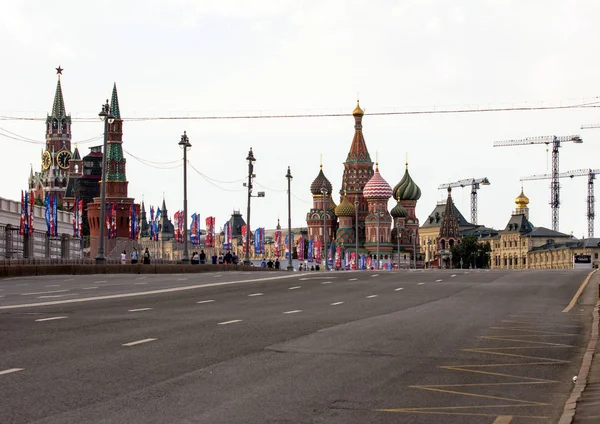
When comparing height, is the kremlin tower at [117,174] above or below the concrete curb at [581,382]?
above

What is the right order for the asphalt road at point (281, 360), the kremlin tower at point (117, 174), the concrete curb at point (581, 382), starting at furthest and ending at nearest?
the kremlin tower at point (117, 174)
the asphalt road at point (281, 360)
the concrete curb at point (581, 382)

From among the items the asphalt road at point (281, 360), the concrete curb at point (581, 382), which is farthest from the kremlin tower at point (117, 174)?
the concrete curb at point (581, 382)

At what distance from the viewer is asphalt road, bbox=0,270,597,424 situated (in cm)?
1187

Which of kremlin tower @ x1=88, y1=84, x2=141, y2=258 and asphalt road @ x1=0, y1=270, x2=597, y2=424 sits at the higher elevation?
kremlin tower @ x1=88, y1=84, x2=141, y2=258

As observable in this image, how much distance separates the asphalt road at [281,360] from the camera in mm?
11867

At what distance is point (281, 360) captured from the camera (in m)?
16.0

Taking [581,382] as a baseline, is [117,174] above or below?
above

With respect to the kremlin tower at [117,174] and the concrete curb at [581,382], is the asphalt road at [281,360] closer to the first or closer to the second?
the concrete curb at [581,382]

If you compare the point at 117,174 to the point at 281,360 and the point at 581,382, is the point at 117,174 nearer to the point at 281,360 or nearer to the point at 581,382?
the point at 281,360

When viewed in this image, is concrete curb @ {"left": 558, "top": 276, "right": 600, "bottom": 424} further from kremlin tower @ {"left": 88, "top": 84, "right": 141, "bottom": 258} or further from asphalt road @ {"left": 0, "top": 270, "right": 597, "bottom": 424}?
kremlin tower @ {"left": 88, "top": 84, "right": 141, "bottom": 258}

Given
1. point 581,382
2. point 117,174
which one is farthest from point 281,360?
point 117,174

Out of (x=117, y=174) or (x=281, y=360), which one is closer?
(x=281, y=360)

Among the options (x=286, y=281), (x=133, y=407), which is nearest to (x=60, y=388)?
(x=133, y=407)

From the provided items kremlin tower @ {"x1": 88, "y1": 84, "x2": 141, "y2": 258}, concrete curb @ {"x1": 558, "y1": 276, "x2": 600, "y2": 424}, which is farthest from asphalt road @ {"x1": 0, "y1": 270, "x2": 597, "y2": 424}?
kremlin tower @ {"x1": 88, "y1": 84, "x2": 141, "y2": 258}
